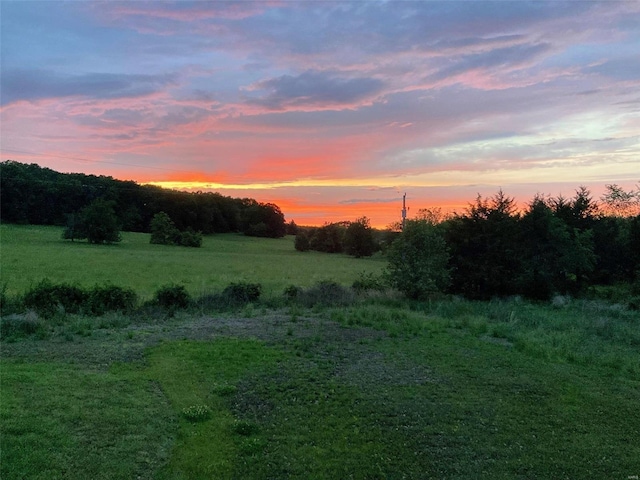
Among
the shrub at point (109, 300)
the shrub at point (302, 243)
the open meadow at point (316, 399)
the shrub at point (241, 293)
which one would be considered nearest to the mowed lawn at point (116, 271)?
the shrub at point (241, 293)

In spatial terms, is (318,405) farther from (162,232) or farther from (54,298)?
(162,232)

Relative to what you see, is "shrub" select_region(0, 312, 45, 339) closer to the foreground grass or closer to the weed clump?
the foreground grass

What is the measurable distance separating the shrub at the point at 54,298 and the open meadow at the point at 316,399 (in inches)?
35.5

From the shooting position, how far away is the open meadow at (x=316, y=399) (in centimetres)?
625

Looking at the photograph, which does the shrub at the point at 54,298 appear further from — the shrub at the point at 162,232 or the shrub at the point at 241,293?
the shrub at the point at 162,232

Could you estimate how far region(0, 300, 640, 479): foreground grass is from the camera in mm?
6230

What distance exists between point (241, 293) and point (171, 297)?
3.12m

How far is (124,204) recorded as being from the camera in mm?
76375

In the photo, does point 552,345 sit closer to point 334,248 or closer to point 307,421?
point 307,421

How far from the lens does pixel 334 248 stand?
75250mm

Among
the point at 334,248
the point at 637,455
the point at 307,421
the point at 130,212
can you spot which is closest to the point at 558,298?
the point at 637,455

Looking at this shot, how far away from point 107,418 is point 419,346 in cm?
846

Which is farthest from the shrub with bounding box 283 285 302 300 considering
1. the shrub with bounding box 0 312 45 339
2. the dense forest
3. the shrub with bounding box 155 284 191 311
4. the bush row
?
the dense forest

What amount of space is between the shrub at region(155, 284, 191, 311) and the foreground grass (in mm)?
4024
